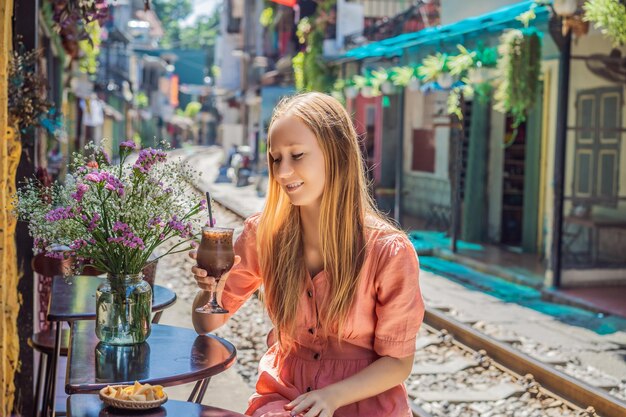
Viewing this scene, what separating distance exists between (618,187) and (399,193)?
17.0 feet

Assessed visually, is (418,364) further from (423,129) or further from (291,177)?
(423,129)

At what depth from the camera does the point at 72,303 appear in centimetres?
406

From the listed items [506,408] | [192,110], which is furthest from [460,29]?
[192,110]

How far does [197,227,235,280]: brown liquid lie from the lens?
307cm

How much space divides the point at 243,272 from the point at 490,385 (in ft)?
14.2

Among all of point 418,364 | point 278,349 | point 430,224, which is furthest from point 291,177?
point 430,224

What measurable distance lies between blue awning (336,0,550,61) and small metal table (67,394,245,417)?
9.24 meters

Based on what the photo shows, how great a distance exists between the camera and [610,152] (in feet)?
40.8

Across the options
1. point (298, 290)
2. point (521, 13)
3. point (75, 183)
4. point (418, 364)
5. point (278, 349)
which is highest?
point (521, 13)

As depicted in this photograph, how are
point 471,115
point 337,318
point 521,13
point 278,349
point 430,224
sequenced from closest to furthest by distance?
point 337,318 < point 278,349 < point 521,13 < point 471,115 < point 430,224

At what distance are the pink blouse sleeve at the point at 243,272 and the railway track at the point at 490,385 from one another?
3.13 meters

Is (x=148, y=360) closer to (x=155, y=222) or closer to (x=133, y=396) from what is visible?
(x=155, y=222)

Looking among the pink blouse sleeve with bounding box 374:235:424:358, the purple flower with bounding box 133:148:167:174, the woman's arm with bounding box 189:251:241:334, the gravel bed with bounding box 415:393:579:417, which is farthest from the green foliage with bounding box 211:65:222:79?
the pink blouse sleeve with bounding box 374:235:424:358

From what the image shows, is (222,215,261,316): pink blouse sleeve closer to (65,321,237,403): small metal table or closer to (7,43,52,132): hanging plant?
(65,321,237,403): small metal table
